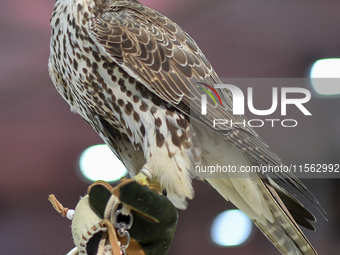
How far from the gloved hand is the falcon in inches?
3.2

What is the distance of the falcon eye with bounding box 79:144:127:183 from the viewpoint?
142 centimetres

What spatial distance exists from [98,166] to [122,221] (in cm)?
64

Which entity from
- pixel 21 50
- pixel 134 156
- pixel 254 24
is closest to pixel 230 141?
pixel 134 156

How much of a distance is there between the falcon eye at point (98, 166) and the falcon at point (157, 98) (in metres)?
0.41

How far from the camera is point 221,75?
1452 millimetres

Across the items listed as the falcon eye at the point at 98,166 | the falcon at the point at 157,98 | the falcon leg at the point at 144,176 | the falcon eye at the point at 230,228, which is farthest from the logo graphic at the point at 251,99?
the falcon eye at the point at 98,166

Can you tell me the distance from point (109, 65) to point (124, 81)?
0.19 ft

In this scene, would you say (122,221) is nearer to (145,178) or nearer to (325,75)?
(145,178)

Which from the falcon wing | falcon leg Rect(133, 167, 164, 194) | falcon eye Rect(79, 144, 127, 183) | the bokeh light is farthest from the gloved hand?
the bokeh light

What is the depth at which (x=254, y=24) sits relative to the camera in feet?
4.82

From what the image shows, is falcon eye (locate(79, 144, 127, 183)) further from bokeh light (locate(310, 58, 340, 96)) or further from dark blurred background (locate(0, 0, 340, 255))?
bokeh light (locate(310, 58, 340, 96))

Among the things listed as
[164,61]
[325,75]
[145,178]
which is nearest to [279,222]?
[145,178]

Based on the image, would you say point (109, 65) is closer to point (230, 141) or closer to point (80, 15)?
point (80, 15)

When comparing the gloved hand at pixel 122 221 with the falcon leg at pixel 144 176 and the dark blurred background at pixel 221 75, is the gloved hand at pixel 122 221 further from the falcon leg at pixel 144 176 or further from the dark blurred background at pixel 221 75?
the dark blurred background at pixel 221 75
